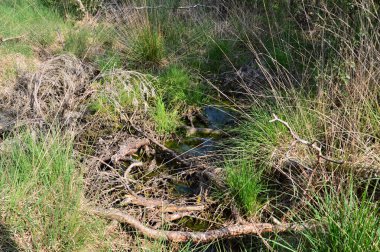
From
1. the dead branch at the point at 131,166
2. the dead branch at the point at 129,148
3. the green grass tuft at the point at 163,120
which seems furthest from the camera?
the green grass tuft at the point at 163,120

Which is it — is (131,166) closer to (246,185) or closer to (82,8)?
(246,185)

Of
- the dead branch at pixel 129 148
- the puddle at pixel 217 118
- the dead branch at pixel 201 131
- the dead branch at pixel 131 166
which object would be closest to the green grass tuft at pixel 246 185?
the dead branch at pixel 131 166

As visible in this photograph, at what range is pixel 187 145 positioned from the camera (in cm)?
418

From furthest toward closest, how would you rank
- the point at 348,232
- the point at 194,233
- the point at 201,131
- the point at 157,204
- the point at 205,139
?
1. the point at 201,131
2. the point at 205,139
3. the point at 157,204
4. the point at 194,233
5. the point at 348,232

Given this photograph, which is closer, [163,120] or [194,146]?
[194,146]

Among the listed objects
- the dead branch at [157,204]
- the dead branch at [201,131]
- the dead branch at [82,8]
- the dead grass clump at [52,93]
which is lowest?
the dead branch at [201,131]

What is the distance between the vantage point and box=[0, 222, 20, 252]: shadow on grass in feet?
7.43

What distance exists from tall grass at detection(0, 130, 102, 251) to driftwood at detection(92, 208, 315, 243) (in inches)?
8.5

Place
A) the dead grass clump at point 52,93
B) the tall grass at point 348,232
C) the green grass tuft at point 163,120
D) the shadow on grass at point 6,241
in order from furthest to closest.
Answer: the green grass tuft at point 163,120 < the dead grass clump at point 52,93 < the shadow on grass at point 6,241 < the tall grass at point 348,232

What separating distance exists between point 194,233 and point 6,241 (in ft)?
A: 3.51

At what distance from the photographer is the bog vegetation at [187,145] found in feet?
7.84

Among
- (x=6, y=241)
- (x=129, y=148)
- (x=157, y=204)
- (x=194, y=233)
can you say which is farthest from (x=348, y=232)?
(x=129, y=148)

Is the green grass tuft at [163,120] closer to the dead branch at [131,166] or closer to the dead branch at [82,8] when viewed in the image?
the dead branch at [131,166]

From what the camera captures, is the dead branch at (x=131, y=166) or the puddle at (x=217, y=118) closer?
the dead branch at (x=131, y=166)
